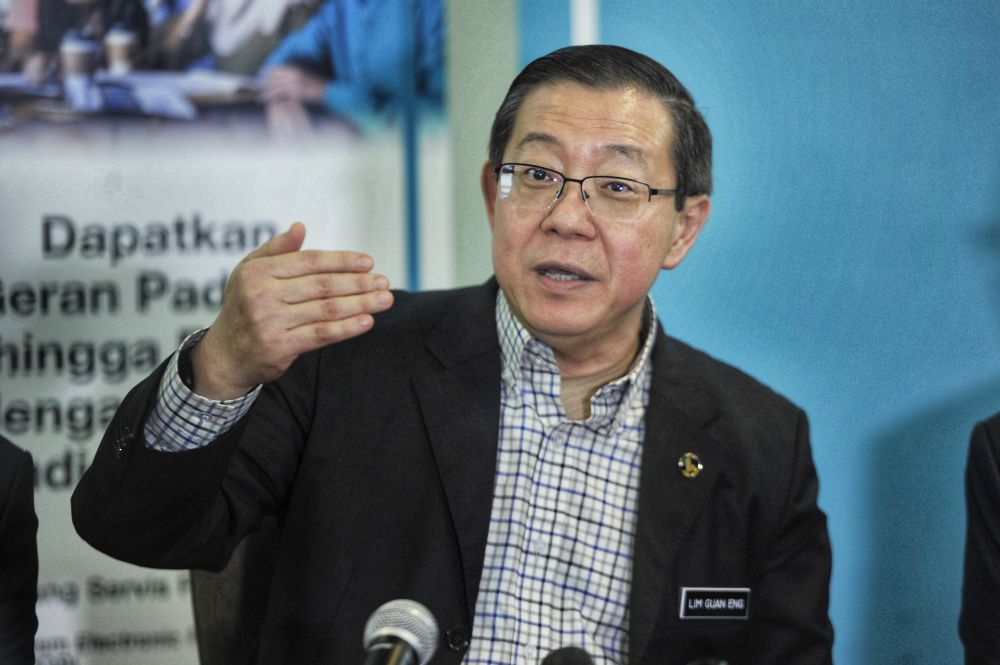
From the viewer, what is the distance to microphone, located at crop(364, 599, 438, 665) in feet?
3.51

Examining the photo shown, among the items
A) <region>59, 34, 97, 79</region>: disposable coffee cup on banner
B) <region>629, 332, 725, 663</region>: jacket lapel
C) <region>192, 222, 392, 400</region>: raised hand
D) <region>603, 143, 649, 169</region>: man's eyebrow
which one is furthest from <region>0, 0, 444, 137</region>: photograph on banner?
<region>192, 222, 392, 400</region>: raised hand

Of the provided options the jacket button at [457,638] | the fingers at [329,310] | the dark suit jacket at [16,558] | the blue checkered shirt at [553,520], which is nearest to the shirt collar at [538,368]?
the blue checkered shirt at [553,520]

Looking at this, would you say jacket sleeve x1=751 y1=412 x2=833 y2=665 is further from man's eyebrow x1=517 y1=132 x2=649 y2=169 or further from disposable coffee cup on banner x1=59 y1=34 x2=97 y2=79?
disposable coffee cup on banner x1=59 y1=34 x2=97 y2=79

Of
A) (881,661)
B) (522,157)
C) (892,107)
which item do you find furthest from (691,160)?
(881,661)

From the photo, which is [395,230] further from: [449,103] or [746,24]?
[746,24]

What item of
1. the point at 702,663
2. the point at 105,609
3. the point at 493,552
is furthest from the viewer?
the point at 105,609

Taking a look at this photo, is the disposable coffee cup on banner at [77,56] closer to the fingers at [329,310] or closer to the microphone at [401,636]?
the fingers at [329,310]

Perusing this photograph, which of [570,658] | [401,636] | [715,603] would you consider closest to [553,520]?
[715,603]

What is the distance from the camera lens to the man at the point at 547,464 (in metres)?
1.92

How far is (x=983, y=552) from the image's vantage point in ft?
7.41

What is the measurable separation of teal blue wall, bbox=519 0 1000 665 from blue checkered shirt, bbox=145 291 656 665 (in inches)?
32.4

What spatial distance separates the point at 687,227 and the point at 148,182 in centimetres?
127

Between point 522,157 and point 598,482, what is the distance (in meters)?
0.63

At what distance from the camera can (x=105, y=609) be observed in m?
2.55
